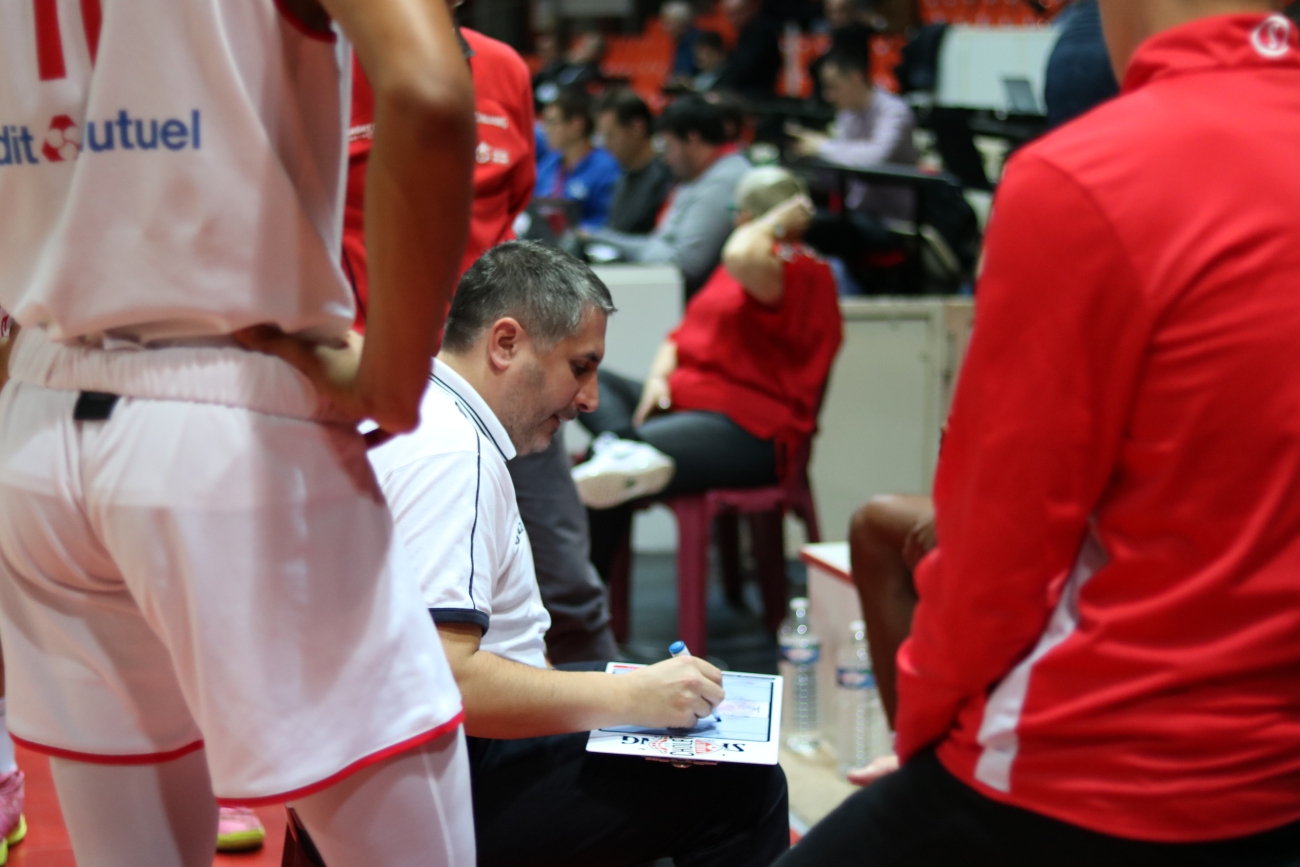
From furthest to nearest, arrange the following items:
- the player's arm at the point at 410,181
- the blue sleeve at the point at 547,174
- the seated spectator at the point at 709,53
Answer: the seated spectator at the point at 709,53
the blue sleeve at the point at 547,174
the player's arm at the point at 410,181

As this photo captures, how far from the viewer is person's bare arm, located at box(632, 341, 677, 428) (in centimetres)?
409

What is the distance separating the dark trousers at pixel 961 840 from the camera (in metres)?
1.01

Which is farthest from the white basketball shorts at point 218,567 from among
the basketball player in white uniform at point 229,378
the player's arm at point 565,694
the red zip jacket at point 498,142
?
the red zip jacket at point 498,142

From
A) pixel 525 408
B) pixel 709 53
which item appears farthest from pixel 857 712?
pixel 709 53

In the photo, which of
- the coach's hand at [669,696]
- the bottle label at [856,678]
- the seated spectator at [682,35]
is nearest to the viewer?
the coach's hand at [669,696]

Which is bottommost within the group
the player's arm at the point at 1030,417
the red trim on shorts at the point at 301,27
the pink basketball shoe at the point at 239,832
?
the pink basketball shoe at the point at 239,832

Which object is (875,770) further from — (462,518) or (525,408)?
(462,518)

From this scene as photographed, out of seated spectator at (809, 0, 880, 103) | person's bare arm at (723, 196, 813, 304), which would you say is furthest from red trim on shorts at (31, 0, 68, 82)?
seated spectator at (809, 0, 880, 103)

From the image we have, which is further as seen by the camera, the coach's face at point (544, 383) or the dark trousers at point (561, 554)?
the dark trousers at point (561, 554)

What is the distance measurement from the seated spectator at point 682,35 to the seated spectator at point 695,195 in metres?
5.70

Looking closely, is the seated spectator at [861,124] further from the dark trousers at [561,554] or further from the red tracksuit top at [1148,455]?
the red tracksuit top at [1148,455]

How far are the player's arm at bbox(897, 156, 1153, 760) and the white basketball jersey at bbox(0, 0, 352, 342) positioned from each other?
490mm

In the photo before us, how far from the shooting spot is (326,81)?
979 millimetres

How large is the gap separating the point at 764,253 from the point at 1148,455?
2850 millimetres
